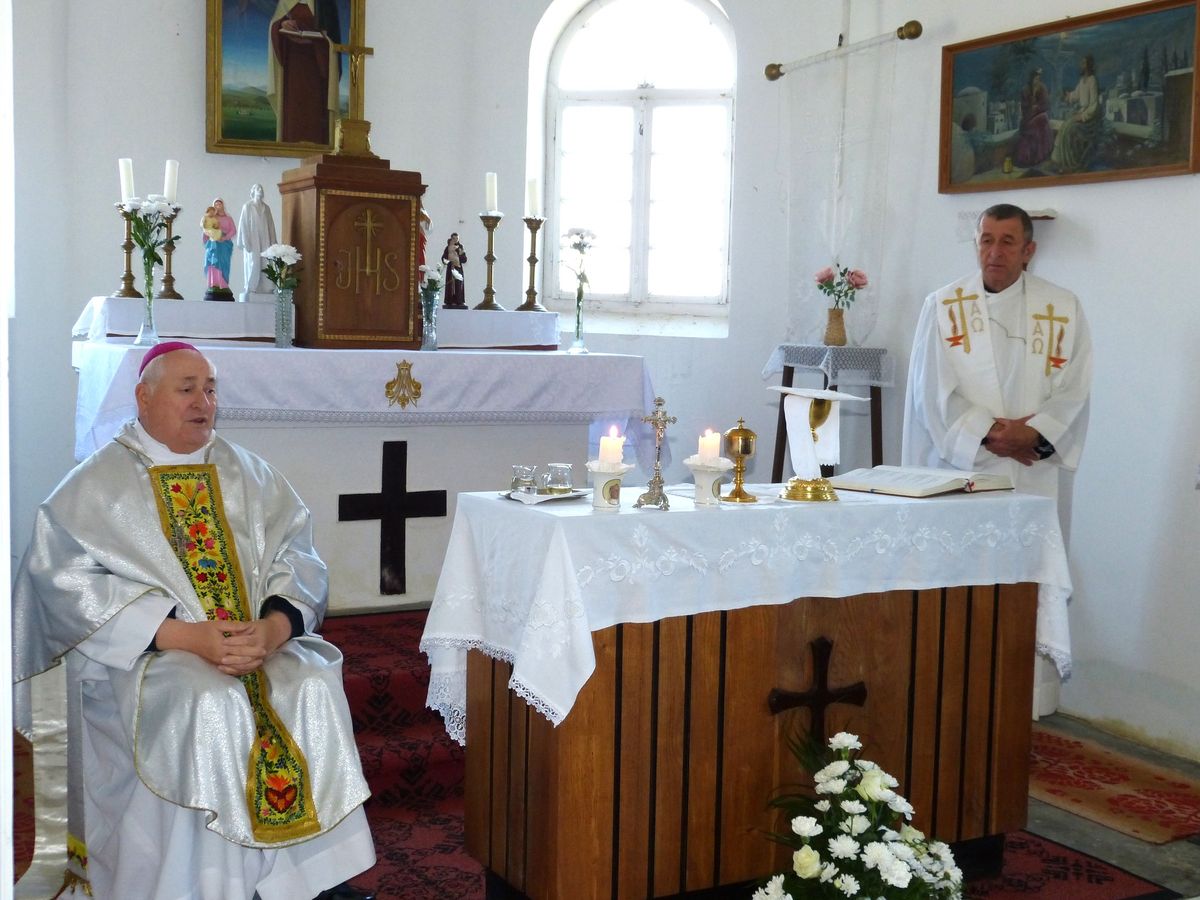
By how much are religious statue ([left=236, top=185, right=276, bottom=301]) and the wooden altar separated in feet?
9.46

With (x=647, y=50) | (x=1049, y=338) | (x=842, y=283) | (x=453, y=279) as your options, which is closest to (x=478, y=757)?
(x=1049, y=338)

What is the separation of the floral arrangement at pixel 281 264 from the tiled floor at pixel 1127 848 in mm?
3519

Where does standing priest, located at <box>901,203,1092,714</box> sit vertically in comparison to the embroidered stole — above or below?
above

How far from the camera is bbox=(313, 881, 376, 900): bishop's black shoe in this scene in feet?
11.6

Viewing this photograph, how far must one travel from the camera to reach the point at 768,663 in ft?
11.6

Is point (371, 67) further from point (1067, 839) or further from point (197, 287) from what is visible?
point (1067, 839)

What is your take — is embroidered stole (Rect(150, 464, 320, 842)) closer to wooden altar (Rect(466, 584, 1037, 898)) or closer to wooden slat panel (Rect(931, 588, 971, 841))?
wooden altar (Rect(466, 584, 1037, 898))

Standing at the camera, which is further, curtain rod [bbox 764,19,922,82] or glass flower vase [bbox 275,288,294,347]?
curtain rod [bbox 764,19,922,82]

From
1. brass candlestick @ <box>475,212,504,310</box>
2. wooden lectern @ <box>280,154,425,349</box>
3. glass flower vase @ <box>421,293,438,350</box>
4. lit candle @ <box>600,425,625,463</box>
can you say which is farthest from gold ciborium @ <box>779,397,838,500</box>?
brass candlestick @ <box>475,212,504,310</box>

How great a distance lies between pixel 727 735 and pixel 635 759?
0.99ft

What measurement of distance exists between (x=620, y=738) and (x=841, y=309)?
13.3 feet

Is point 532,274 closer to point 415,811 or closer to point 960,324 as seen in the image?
point 960,324

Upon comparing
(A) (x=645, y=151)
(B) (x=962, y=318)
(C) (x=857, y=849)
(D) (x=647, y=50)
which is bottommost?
(C) (x=857, y=849)

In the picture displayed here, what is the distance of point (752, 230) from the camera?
789cm
